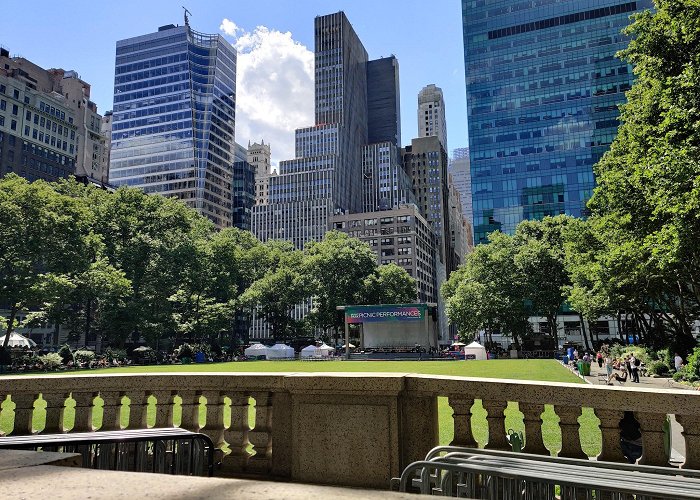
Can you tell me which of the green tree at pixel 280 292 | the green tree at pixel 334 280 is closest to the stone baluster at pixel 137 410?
the green tree at pixel 334 280

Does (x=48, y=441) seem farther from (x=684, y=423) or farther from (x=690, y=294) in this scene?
(x=690, y=294)

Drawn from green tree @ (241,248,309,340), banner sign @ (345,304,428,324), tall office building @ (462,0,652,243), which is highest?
tall office building @ (462,0,652,243)

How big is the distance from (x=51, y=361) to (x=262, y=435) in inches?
1685

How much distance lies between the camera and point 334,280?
2960 inches

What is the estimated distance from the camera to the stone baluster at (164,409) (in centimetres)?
653

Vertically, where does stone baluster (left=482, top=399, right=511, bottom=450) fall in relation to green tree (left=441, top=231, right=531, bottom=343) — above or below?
below

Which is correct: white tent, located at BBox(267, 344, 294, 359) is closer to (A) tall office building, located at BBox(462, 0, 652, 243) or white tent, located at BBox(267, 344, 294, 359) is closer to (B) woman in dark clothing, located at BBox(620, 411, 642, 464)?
(A) tall office building, located at BBox(462, 0, 652, 243)

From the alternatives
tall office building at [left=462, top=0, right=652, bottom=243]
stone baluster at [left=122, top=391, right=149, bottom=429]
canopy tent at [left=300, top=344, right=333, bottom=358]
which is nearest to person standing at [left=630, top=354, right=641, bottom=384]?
stone baluster at [left=122, top=391, right=149, bottom=429]

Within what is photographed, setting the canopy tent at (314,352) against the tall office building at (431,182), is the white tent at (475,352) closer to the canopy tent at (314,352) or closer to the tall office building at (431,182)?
the canopy tent at (314,352)

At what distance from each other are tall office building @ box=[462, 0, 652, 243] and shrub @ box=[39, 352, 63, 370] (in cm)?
7836

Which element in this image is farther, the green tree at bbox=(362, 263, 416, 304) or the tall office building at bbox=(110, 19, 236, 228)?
the tall office building at bbox=(110, 19, 236, 228)

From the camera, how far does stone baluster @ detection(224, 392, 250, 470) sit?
606cm

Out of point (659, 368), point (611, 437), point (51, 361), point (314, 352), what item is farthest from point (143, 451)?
point (314, 352)

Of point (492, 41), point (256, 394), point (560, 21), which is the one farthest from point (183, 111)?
point (256, 394)
